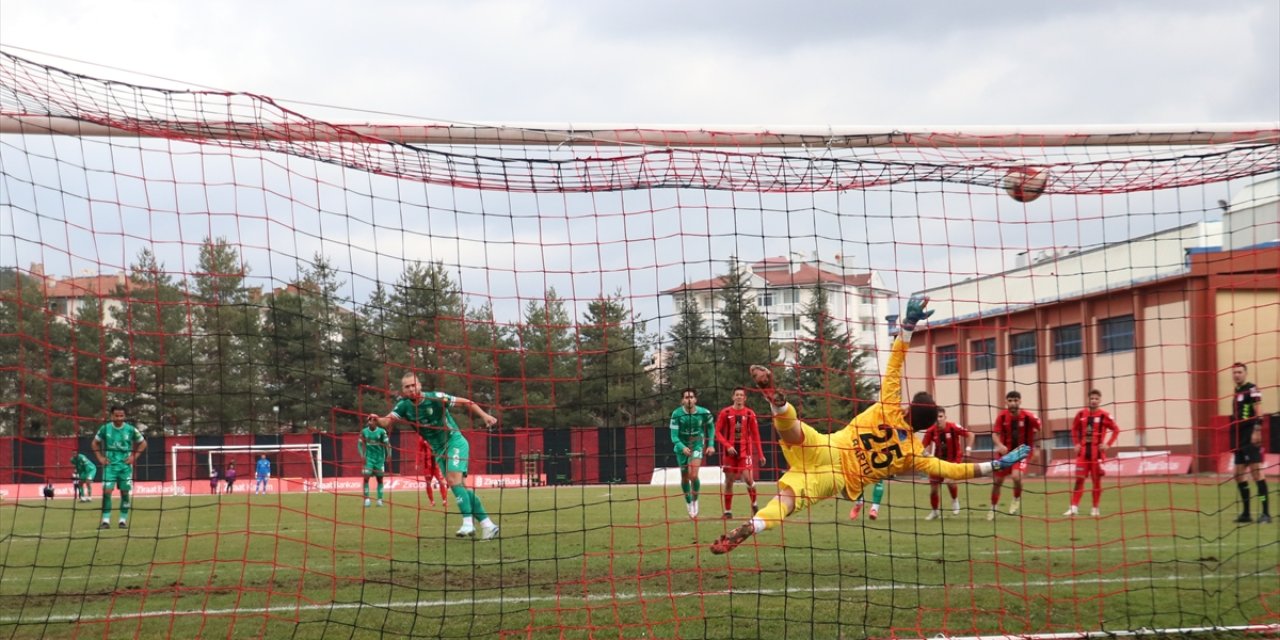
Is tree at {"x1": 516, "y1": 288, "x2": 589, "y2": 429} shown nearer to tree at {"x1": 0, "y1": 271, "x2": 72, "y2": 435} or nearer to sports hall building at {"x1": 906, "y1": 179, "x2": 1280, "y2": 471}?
tree at {"x1": 0, "y1": 271, "x2": 72, "y2": 435}

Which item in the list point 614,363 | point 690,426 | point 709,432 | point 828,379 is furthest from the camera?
point 709,432

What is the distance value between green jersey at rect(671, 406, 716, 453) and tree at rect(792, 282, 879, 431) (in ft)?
5.09

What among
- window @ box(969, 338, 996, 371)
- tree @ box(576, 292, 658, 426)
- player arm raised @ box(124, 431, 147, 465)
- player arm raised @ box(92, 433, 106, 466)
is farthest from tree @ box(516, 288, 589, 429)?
player arm raised @ box(124, 431, 147, 465)

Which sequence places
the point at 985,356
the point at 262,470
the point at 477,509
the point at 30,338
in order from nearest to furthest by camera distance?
the point at 30,338 < the point at 477,509 < the point at 985,356 < the point at 262,470

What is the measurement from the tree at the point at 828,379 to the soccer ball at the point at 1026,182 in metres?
1.54

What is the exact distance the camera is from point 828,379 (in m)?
9.62

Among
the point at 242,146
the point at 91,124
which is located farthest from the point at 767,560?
the point at 91,124

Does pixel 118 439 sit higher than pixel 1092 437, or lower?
higher

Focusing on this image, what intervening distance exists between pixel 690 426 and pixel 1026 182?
6.39 meters

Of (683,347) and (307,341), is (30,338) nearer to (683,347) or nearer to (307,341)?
(683,347)

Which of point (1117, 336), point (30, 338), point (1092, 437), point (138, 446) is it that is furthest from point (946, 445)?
point (1117, 336)

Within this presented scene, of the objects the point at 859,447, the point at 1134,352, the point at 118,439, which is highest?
the point at 1134,352

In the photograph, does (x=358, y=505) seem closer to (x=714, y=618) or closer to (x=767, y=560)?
(x=767, y=560)

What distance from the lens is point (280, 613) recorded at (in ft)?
23.4
